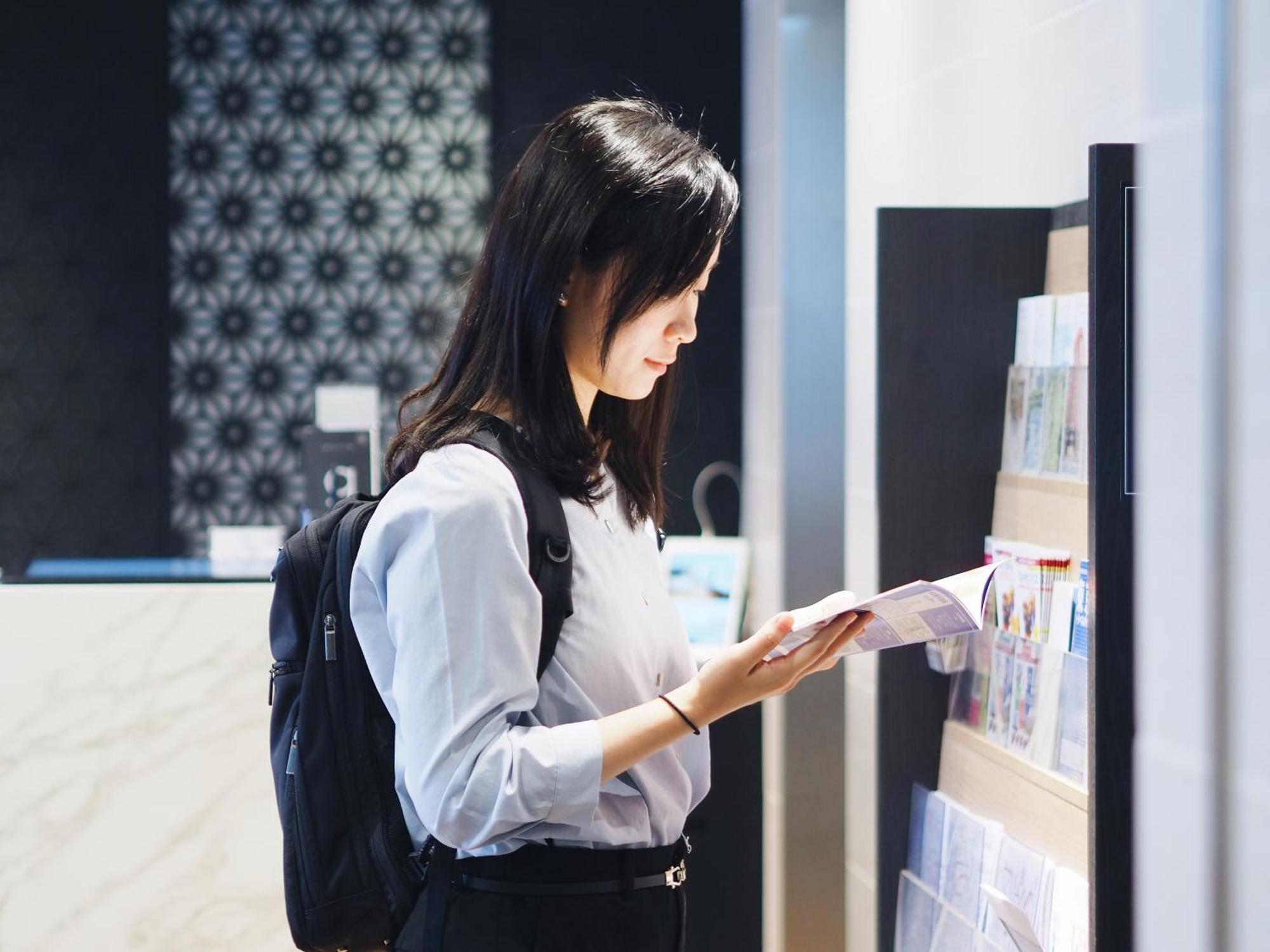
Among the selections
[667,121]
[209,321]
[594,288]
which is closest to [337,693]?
[594,288]

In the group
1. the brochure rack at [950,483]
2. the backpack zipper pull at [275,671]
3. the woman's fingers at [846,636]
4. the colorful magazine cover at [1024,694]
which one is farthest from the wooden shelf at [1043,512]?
the backpack zipper pull at [275,671]

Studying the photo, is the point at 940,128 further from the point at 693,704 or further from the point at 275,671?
the point at 275,671

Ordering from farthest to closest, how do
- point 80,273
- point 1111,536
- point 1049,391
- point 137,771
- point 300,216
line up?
point 300,216 → point 80,273 → point 137,771 → point 1049,391 → point 1111,536

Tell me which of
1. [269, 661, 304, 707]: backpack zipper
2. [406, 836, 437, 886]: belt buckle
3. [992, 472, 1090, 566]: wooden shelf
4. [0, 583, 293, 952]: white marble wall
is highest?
[992, 472, 1090, 566]: wooden shelf

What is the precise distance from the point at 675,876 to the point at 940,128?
164 centimetres

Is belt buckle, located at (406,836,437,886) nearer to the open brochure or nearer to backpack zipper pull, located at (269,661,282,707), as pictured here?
backpack zipper pull, located at (269,661,282,707)

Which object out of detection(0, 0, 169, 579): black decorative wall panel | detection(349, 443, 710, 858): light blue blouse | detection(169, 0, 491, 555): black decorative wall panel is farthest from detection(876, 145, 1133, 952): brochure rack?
detection(0, 0, 169, 579): black decorative wall panel

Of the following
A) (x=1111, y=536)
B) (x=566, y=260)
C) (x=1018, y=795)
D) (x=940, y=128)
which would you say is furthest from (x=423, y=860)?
(x=940, y=128)

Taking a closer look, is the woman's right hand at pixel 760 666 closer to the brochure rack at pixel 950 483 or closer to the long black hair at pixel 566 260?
the long black hair at pixel 566 260

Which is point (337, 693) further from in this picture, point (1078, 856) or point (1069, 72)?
point (1069, 72)

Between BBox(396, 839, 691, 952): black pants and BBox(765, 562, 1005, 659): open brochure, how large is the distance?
30cm

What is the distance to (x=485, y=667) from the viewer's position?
1.19m

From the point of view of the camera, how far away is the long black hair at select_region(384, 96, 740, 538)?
1.33m

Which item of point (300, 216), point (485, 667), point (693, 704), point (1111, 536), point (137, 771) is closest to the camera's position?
point (485, 667)
